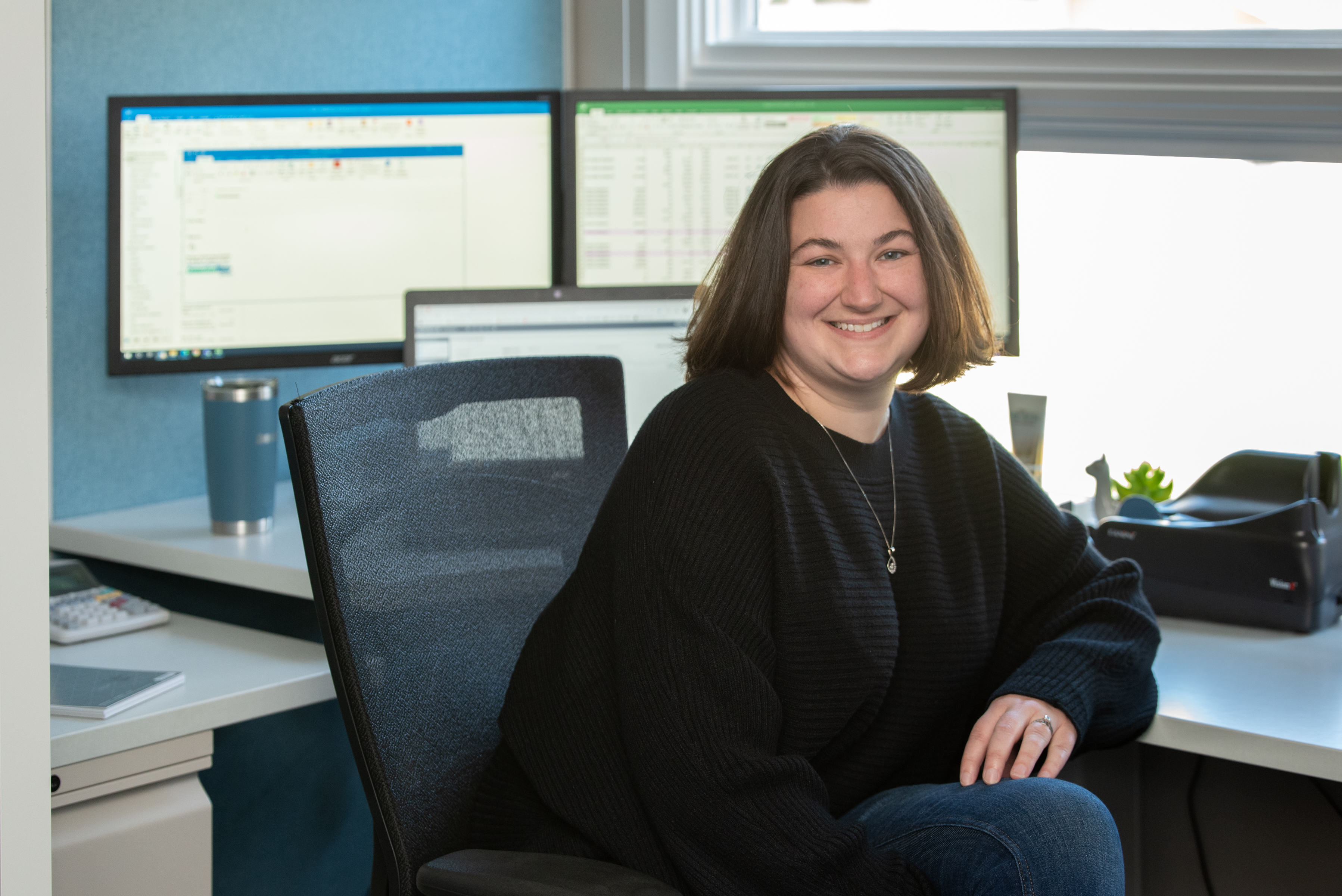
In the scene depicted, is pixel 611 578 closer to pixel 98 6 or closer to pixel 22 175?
pixel 22 175

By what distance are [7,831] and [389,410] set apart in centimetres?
37

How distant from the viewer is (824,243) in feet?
3.33

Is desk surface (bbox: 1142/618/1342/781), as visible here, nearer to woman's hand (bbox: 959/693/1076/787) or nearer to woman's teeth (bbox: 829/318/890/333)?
woman's hand (bbox: 959/693/1076/787)

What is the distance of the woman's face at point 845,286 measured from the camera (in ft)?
3.31

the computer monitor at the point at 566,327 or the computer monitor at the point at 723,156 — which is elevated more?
the computer monitor at the point at 723,156

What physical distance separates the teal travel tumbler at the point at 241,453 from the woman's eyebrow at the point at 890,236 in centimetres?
74

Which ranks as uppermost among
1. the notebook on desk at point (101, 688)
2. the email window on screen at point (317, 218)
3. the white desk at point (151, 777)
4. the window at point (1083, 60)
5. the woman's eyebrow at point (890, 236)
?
the window at point (1083, 60)

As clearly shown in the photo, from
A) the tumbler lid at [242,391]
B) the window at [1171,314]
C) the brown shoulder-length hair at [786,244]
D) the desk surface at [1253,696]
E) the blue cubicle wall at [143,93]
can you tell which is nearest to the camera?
the desk surface at [1253,696]


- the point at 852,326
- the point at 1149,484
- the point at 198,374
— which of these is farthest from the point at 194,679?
the point at 1149,484

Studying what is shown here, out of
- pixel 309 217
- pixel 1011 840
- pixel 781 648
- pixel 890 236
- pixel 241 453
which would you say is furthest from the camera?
pixel 309 217

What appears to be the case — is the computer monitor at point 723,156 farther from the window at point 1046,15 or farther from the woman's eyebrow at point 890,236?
the woman's eyebrow at point 890,236

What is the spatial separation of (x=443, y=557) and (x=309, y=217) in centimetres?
75

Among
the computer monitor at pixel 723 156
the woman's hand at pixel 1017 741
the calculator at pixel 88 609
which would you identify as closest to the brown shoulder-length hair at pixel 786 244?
the woman's hand at pixel 1017 741

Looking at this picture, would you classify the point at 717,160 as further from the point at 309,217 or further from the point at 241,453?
the point at 241,453
